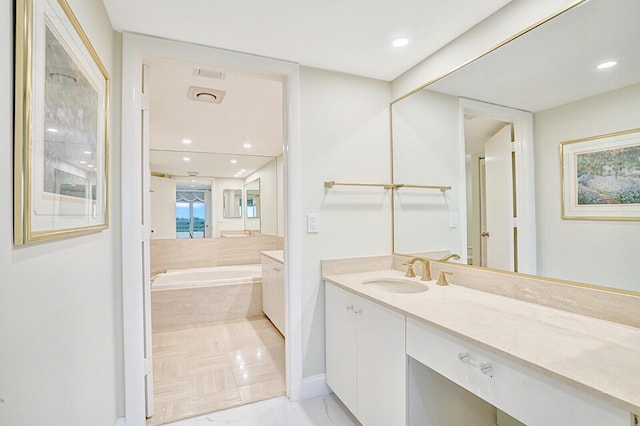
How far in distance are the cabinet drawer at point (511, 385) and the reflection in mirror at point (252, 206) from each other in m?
3.52

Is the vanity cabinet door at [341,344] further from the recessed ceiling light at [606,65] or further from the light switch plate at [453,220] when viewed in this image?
the recessed ceiling light at [606,65]

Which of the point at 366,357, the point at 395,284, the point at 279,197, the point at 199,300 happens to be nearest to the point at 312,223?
the point at 395,284

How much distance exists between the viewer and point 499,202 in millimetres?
1687

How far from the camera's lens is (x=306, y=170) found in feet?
6.66

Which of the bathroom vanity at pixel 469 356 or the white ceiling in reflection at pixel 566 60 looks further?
the white ceiling in reflection at pixel 566 60

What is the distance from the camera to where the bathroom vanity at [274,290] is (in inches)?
115

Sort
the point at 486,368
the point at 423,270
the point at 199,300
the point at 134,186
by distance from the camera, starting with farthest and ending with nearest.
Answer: the point at 199,300, the point at 423,270, the point at 134,186, the point at 486,368

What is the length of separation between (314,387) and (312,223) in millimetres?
1084

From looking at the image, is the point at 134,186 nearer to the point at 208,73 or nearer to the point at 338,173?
the point at 208,73

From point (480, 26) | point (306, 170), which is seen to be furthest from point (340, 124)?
point (480, 26)

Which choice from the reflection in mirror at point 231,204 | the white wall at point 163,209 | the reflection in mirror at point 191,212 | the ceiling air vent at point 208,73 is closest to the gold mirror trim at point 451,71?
the ceiling air vent at point 208,73

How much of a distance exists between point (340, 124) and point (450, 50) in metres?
0.78

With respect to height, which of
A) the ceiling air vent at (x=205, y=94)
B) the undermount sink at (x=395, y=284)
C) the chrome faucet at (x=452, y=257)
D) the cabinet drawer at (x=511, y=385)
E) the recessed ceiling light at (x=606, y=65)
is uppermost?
the ceiling air vent at (x=205, y=94)

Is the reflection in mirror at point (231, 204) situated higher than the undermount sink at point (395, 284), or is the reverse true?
the reflection in mirror at point (231, 204)
